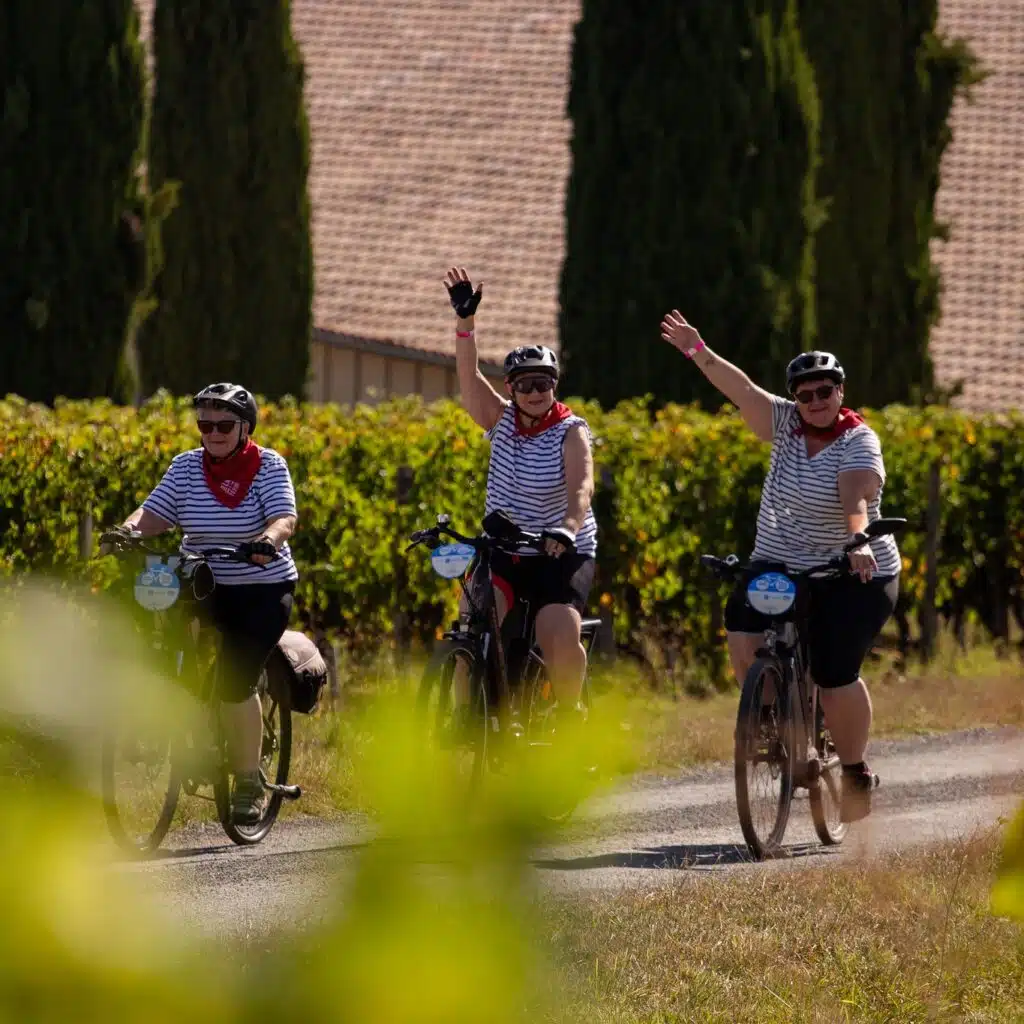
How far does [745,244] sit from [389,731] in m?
15.4

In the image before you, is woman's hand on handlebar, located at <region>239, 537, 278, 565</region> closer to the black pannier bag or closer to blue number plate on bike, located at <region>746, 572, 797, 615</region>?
the black pannier bag

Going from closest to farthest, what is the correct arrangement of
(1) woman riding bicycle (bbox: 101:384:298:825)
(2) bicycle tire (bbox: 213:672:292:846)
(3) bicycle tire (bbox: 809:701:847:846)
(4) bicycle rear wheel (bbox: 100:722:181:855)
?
(4) bicycle rear wheel (bbox: 100:722:181:855) < (1) woman riding bicycle (bbox: 101:384:298:825) < (2) bicycle tire (bbox: 213:672:292:846) < (3) bicycle tire (bbox: 809:701:847:846)

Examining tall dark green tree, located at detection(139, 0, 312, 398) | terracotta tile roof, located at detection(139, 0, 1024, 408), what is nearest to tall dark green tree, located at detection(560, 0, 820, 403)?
tall dark green tree, located at detection(139, 0, 312, 398)

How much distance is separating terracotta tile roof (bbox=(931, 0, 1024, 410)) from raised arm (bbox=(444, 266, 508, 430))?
1663 cm

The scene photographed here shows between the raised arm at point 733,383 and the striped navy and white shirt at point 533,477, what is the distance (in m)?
0.49

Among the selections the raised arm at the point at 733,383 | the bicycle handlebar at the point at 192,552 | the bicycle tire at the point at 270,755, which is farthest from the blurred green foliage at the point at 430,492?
the raised arm at the point at 733,383

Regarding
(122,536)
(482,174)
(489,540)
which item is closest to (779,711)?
(489,540)

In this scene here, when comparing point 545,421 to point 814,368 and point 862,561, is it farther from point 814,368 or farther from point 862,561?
point 862,561

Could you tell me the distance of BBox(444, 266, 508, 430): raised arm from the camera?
8242 mm

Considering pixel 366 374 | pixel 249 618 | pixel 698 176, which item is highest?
pixel 698 176

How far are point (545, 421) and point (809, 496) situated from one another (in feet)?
3.55

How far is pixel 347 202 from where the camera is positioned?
29188 mm

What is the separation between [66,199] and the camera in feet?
53.5

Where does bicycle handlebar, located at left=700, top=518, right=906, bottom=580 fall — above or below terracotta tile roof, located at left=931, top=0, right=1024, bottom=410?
above
